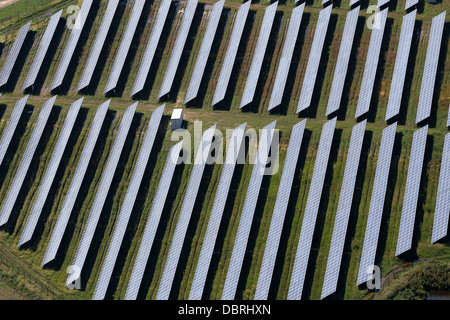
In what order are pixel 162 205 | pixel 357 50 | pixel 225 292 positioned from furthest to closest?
pixel 357 50
pixel 162 205
pixel 225 292

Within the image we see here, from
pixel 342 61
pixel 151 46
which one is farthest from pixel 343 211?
pixel 151 46

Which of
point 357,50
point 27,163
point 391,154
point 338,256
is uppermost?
point 357,50

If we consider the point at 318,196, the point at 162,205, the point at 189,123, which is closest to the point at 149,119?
the point at 189,123

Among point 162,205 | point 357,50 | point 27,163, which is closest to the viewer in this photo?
point 162,205

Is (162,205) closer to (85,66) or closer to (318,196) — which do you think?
(318,196)

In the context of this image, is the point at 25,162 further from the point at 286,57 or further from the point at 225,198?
the point at 286,57

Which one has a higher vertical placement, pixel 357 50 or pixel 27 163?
pixel 357 50

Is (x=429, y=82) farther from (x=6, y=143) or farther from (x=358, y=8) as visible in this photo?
(x=6, y=143)

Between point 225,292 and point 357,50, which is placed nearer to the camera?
point 225,292
